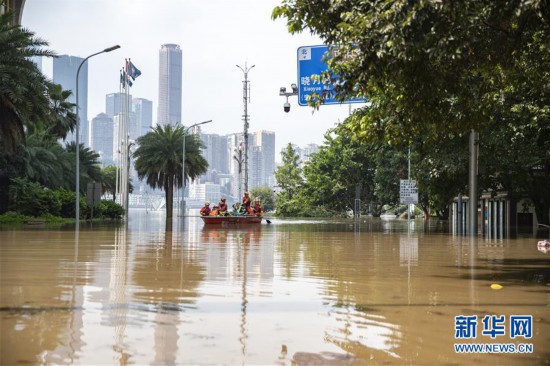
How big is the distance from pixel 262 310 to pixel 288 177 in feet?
270

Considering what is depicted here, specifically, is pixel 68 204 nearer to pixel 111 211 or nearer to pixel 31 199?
pixel 31 199

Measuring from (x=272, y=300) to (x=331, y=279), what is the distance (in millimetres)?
2452

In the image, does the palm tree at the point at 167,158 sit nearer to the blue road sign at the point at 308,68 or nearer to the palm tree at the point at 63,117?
the palm tree at the point at 63,117

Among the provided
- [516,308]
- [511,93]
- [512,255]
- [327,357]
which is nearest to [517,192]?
[511,93]

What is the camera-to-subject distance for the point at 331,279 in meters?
10.2

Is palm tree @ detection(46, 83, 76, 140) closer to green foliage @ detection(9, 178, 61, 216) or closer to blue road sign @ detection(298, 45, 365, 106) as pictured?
green foliage @ detection(9, 178, 61, 216)

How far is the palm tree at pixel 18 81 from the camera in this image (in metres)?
31.2

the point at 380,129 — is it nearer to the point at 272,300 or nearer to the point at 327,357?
the point at 272,300

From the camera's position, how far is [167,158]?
2359 inches

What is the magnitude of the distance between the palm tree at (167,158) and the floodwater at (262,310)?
46.9 meters

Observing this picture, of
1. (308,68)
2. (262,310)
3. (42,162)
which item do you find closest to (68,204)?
(42,162)

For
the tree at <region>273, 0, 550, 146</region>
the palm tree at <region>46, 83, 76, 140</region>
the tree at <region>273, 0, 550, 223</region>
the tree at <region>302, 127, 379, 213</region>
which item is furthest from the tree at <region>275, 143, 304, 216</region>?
the tree at <region>273, 0, 550, 146</region>

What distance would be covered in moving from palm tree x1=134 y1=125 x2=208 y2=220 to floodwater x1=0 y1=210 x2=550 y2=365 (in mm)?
46903

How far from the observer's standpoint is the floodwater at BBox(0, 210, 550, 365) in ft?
17.2
